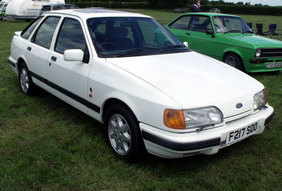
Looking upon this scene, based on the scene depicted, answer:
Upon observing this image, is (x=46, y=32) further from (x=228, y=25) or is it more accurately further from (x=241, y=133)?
(x=228, y=25)

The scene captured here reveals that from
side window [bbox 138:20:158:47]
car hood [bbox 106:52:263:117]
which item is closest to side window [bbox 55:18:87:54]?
car hood [bbox 106:52:263:117]

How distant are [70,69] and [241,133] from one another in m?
2.10

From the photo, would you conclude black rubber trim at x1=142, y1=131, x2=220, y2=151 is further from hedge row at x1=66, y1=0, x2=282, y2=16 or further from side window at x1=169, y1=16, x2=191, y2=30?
hedge row at x1=66, y1=0, x2=282, y2=16

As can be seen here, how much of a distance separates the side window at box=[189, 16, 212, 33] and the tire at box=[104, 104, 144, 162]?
5.15 metres

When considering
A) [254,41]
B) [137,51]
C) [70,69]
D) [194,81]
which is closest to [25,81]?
[70,69]

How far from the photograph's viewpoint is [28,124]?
159 inches

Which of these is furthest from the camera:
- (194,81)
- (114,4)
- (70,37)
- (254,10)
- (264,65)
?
(114,4)

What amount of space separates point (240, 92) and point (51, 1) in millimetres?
24221

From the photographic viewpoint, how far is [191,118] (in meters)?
2.58

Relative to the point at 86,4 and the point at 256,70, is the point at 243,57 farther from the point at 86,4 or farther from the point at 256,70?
the point at 86,4

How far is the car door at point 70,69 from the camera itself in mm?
3465

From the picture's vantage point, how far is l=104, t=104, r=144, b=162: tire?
9.29 ft

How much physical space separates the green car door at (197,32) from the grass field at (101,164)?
3.64 metres

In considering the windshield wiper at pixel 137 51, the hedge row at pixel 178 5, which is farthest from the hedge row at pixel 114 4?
the windshield wiper at pixel 137 51
